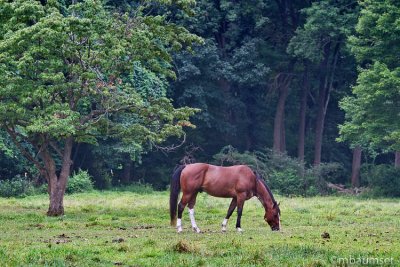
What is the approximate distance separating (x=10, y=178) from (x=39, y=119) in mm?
21877

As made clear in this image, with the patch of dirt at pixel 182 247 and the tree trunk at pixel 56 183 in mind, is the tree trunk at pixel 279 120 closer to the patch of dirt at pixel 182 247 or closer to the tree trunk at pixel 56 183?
the tree trunk at pixel 56 183

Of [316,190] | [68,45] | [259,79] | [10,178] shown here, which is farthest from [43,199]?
[259,79]

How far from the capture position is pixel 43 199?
3516 cm

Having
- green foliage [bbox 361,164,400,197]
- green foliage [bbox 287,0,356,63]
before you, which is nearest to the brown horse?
green foliage [bbox 361,164,400,197]

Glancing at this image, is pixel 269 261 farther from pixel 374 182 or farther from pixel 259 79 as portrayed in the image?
pixel 259 79

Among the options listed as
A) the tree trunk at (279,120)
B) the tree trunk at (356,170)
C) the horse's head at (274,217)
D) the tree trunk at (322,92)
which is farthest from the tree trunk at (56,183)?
the tree trunk at (356,170)

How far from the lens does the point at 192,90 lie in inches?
1989

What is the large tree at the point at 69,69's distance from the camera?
2311 centimetres

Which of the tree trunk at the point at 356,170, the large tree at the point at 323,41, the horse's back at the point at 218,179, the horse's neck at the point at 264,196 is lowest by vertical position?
the horse's neck at the point at 264,196

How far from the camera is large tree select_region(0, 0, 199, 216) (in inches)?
910

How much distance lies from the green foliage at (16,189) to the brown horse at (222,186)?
19594 mm

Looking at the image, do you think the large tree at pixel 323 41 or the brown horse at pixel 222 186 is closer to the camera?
the brown horse at pixel 222 186

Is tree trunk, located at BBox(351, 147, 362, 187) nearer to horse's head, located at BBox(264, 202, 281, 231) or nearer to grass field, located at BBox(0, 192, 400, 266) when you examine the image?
grass field, located at BBox(0, 192, 400, 266)

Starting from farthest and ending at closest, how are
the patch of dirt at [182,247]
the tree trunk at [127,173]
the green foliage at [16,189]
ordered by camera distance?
1. the tree trunk at [127,173]
2. the green foliage at [16,189]
3. the patch of dirt at [182,247]
